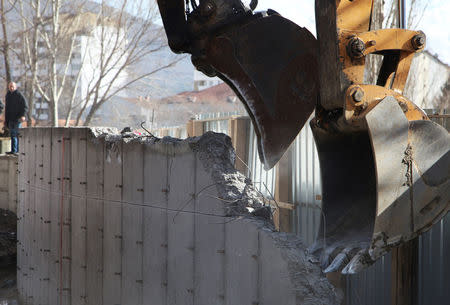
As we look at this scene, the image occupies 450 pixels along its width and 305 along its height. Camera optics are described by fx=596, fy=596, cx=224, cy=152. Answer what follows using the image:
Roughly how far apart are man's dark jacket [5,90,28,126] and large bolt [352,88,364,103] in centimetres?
1264

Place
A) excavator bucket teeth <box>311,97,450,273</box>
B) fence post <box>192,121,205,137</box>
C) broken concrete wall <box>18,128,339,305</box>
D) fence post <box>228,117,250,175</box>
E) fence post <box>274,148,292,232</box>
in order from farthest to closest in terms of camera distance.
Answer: fence post <box>192,121,205,137</box>
fence post <box>228,117,250,175</box>
fence post <box>274,148,292,232</box>
broken concrete wall <box>18,128,339,305</box>
excavator bucket teeth <box>311,97,450,273</box>

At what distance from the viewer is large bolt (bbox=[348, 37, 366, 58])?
387 centimetres

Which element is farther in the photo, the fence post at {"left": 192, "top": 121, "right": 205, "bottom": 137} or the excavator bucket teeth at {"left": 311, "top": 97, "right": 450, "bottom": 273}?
the fence post at {"left": 192, "top": 121, "right": 205, "bottom": 137}

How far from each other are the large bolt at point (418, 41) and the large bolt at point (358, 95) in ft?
2.16

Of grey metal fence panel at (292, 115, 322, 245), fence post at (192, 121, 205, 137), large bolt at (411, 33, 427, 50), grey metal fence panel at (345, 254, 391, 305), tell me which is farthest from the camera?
fence post at (192, 121, 205, 137)

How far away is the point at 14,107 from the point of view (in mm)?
15047

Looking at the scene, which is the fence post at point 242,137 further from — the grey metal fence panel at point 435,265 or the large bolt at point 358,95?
the large bolt at point 358,95

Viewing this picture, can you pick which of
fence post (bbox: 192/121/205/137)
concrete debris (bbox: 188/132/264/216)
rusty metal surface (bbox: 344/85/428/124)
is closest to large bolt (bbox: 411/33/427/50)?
rusty metal surface (bbox: 344/85/428/124)

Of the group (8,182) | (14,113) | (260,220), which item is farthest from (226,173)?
(14,113)

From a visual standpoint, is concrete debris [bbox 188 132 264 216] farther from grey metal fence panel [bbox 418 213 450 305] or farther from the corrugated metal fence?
grey metal fence panel [bbox 418 213 450 305]

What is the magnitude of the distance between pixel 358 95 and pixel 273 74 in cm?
84

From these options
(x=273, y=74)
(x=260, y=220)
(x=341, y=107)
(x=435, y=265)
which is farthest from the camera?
(x=435, y=265)

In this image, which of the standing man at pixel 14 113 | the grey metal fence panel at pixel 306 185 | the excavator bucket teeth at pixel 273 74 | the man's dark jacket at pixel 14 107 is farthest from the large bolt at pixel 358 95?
the man's dark jacket at pixel 14 107

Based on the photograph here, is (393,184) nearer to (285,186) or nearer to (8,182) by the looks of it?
(285,186)
